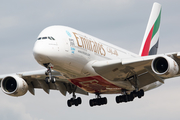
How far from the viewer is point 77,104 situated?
34531 mm

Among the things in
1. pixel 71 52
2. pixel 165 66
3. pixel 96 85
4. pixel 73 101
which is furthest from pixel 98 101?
pixel 71 52

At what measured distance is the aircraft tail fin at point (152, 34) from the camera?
41388 mm

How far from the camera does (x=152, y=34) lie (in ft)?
144

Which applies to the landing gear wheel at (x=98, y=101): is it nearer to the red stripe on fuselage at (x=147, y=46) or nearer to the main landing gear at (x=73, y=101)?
the main landing gear at (x=73, y=101)

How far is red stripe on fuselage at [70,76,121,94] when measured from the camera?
29188 mm

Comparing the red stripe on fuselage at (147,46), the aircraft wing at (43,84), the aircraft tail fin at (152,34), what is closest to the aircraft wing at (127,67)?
Answer: the aircraft wing at (43,84)

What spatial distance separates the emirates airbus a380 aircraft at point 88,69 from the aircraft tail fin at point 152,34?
5.65 metres

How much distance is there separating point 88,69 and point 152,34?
18.0m

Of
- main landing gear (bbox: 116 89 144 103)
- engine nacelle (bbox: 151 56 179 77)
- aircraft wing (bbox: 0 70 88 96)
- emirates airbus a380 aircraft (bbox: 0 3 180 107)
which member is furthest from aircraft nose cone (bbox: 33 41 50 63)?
main landing gear (bbox: 116 89 144 103)

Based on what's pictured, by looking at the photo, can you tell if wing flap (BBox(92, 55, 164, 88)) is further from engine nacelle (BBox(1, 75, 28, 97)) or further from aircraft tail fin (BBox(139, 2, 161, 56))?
aircraft tail fin (BBox(139, 2, 161, 56))

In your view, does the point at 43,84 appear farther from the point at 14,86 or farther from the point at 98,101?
the point at 98,101

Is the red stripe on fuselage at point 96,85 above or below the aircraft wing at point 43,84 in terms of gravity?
below

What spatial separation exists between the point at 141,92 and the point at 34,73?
9.23m

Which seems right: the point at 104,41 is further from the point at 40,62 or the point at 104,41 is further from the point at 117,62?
the point at 40,62
